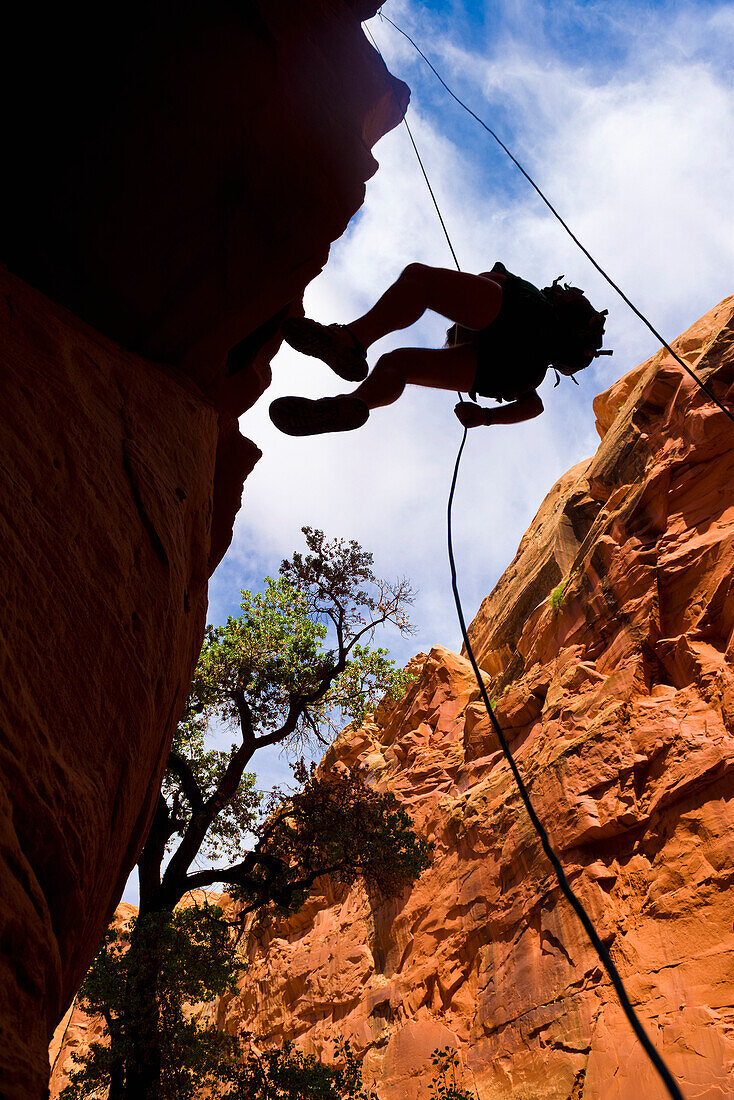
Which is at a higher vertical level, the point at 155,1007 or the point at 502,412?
the point at 502,412

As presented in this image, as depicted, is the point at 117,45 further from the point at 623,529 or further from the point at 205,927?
the point at 623,529

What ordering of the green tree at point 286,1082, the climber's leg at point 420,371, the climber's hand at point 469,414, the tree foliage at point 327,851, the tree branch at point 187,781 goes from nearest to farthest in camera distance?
the climber's leg at point 420,371, the climber's hand at point 469,414, the green tree at point 286,1082, the tree foliage at point 327,851, the tree branch at point 187,781

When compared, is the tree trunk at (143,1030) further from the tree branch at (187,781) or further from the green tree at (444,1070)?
the green tree at (444,1070)

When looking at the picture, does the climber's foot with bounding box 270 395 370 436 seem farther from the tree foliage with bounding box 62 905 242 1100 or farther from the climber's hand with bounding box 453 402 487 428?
the tree foliage with bounding box 62 905 242 1100

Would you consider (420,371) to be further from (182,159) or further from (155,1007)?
(155,1007)

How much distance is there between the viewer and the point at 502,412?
A: 625 cm

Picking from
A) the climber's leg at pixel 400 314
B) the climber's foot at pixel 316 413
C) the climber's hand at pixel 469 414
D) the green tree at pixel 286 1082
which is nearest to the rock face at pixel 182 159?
the climber's leg at pixel 400 314

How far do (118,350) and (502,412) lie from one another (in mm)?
3379

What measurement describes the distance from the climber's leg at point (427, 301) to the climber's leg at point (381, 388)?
367 millimetres

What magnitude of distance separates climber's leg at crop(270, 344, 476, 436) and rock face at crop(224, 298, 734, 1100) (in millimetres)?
7212

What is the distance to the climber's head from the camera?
575cm

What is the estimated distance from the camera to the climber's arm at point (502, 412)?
6.19m

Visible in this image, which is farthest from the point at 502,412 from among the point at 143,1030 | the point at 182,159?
the point at 143,1030

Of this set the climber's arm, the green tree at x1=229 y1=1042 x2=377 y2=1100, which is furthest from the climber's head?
the green tree at x1=229 y1=1042 x2=377 y2=1100
